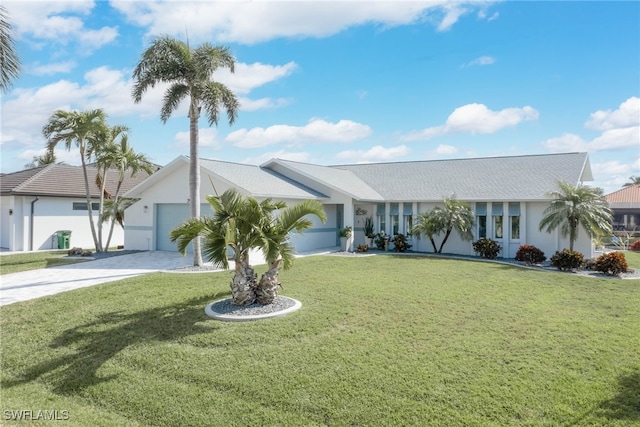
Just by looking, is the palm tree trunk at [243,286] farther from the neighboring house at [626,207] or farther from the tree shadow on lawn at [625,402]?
the neighboring house at [626,207]

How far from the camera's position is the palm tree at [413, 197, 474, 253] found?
70.2 feet

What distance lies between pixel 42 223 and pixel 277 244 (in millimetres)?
21588

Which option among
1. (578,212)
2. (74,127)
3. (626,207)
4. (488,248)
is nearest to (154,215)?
(74,127)

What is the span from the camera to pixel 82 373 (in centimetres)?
741

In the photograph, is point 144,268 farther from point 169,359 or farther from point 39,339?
point 169,359

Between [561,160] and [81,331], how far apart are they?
25431 mm

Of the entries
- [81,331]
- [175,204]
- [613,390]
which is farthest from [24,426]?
[175,204]

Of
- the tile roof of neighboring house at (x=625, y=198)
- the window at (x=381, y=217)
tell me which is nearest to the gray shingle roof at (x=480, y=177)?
the window at (x=381, y=217)

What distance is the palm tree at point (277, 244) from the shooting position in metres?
9.97

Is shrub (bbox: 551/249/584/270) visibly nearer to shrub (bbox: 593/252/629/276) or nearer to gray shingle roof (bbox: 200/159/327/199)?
shrub (bbox: 593/252/629/276)

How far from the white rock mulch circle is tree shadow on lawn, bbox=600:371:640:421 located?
6246 mm

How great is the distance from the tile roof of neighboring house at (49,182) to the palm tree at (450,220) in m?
22.0

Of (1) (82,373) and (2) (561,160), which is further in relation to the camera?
(2) (561,160)

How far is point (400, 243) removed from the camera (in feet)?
76.2
